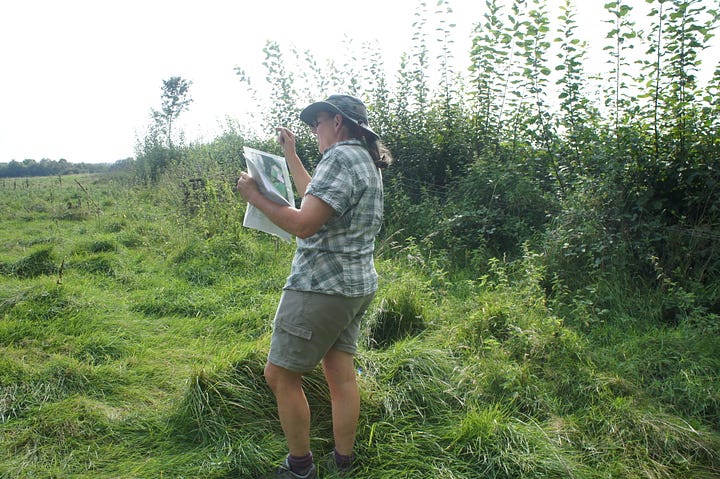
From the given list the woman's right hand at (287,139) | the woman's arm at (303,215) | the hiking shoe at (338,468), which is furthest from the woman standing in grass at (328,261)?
the woman's right hand at (287,139)

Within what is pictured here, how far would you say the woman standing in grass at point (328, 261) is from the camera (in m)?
2.25

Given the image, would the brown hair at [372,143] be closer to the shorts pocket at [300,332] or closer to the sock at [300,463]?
the shorts pocket at [300,332]

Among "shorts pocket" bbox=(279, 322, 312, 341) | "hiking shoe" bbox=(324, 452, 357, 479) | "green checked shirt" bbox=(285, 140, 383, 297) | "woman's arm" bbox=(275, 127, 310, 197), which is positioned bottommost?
"hiking shoe" bbox=(324, 452, 357, 479)

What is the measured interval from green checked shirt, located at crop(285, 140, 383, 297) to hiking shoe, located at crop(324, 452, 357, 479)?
96cm

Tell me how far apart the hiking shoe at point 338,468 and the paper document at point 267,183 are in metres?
1.18

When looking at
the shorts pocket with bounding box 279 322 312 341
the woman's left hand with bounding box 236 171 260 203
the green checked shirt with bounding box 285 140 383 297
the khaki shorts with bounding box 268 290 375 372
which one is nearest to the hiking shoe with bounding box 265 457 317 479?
the khaki shorts with bounding box 268 290 375 372

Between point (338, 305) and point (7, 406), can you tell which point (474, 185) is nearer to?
point (338, 305)

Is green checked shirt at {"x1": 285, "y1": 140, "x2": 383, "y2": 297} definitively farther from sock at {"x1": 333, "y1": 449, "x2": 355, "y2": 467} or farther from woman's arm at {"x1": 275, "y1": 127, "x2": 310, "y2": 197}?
sock at {"x1": 333, "y1": 449, "x2": 355, "y2": 467}

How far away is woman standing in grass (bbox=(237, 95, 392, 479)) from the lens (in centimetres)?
225

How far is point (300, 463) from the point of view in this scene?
255 cm

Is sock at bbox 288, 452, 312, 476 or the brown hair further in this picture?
sock at bbox 288, 452, 312, 476

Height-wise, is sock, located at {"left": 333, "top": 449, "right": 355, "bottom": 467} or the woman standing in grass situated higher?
the woman standing in grass

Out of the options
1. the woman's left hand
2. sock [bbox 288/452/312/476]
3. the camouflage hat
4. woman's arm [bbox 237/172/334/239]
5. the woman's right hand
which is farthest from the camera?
the woman's right hand

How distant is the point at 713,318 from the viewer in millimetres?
3941
